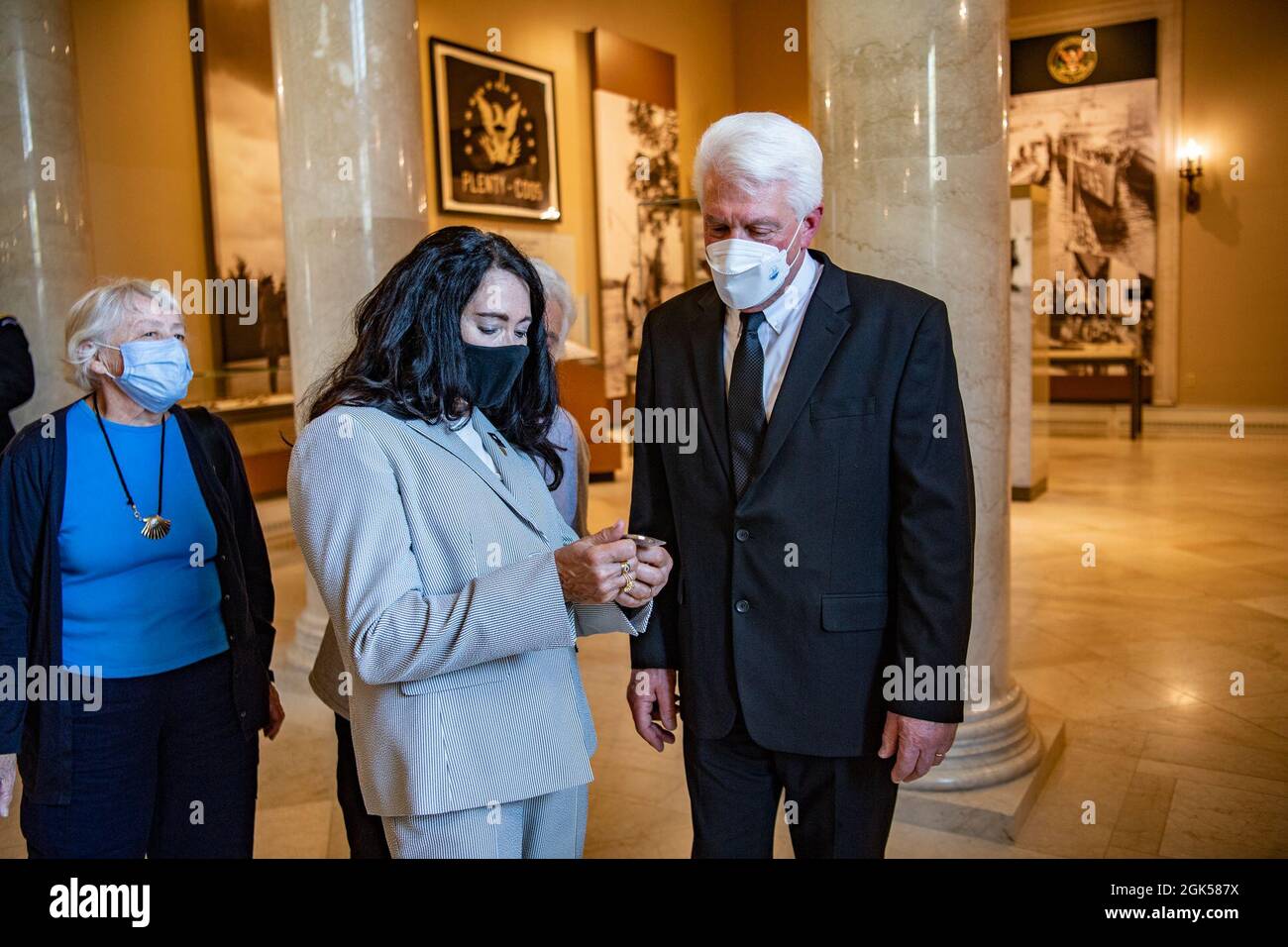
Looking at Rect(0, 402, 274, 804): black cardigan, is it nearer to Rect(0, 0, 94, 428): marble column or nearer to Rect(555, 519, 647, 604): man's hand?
Rect(555, 519, 647, 604): man's hand

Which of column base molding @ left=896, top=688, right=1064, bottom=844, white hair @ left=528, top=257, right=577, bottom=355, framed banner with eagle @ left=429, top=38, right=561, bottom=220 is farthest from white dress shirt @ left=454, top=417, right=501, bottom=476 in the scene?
framed banner with eagle @ left=429, top=38, right=561, bottom=220

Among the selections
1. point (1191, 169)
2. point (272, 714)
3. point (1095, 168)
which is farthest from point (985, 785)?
point (1095, 168)

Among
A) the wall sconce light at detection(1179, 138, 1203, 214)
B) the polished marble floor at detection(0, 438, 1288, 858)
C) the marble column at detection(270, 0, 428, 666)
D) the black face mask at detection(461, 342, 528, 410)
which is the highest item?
the wall sconce light at detection(1179, 138, 1203, 214)

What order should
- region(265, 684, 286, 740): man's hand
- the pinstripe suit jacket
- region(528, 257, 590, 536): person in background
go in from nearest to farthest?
the pinstripe suit jacket → region(265, 684, 286, 740): man's hand → region(528, 257, 590, 536): person in background

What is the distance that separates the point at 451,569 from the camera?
6.21 ft

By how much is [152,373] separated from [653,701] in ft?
4.79

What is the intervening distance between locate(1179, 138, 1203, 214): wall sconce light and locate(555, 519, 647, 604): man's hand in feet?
54.3

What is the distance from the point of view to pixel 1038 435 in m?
11.0

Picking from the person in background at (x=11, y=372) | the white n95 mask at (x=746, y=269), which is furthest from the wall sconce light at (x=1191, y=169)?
the white n95 mask at (x=746, y=269)

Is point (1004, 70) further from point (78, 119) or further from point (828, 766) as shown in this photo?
point (78, 119)

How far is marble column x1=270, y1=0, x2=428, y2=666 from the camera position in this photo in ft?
17.2

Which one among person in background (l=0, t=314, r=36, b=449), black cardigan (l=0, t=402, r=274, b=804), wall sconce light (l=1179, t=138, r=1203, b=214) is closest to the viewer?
black cardigan (l=0, t=402, r=274, b=804)

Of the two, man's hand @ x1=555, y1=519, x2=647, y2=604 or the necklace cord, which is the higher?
the necklace cord

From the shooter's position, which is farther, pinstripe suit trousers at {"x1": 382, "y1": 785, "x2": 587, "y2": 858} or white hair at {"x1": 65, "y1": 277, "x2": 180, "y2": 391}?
white hair at {"x1": 65, "y1": 277, "x2": 180, "y2": 391}
